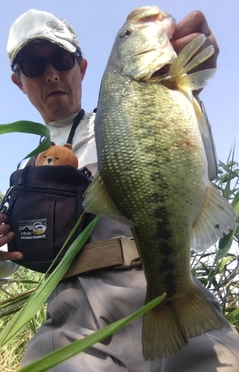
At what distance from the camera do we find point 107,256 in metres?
1.57

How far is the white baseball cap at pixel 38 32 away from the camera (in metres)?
2.23

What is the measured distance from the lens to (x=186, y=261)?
1106mm

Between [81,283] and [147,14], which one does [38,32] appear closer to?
[147,14]

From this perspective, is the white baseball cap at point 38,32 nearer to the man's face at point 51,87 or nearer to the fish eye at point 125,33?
the man's face at point 51,87

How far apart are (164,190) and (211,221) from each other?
0.59ft

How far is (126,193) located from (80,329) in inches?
25.8

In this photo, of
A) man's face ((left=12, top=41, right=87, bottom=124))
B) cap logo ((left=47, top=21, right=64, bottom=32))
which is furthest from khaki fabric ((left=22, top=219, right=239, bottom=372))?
cap logo ((left=47, top=21, right=64, bottom=32))

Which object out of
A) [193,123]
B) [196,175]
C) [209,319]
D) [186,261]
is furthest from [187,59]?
[209,319]

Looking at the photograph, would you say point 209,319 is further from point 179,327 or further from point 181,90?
point 181,90

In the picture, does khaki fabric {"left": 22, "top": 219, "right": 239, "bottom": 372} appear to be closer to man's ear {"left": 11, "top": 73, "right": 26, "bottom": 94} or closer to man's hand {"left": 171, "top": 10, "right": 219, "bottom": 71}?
man's hand {"left": 171, "top": 10, "right": 219, "bottom": 71}

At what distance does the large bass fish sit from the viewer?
109cm

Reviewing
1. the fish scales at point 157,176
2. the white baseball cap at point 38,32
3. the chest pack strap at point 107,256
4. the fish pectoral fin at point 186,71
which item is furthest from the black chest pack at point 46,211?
the white baseball cap at point 38,32

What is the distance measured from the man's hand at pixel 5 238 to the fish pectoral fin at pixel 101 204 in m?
0.76

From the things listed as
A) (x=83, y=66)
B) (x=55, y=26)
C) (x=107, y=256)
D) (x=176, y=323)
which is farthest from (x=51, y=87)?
(x=176, y=323)
